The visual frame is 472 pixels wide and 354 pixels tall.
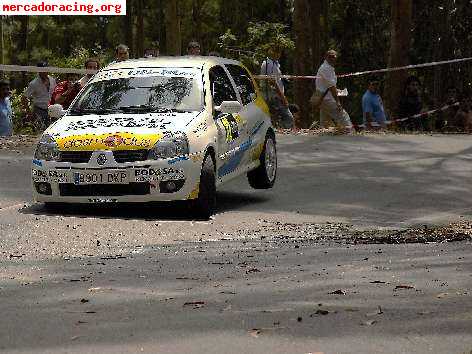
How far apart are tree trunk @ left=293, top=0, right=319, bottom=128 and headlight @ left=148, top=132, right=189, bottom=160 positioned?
18.3 metres

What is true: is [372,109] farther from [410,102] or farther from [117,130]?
[117,130]

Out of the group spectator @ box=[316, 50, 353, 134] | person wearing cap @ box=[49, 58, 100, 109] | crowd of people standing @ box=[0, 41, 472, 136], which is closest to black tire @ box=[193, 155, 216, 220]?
crowd of people standing @ box=[0, 41, 472, 136]

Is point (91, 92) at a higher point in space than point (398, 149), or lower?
higher

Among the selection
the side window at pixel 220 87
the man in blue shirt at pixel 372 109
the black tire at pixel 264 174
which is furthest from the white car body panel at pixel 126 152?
the man in blue shirt at pixel 372 109

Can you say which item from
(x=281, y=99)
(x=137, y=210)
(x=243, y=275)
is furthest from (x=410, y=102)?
(x=243, y=275)

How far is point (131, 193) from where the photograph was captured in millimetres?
13008

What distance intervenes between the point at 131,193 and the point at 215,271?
4.40 meters

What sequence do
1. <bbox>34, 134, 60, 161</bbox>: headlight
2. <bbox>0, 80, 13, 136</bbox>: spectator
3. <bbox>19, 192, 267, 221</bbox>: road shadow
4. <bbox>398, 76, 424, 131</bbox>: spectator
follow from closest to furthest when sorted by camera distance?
<bbox>34, 134, 60, 161</bbox>: headlight, <bbox>19, 192, 267, 221</bbox>: road shadow, <bbox>0, 80, 13, 136</bbox>: spectator, <bbox>398, 76, 424, 131</bbox>: spectator

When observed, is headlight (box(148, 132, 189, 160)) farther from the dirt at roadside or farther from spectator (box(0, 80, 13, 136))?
spectator (box(0, 80, 13, 136))

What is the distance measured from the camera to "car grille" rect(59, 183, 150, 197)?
12984 mm

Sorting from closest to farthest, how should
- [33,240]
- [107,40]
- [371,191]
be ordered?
[33,240], [371,191], [107,40]

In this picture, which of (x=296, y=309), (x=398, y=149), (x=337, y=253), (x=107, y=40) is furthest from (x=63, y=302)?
(x=107, y=40)

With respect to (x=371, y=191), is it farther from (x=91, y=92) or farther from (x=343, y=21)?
(x=343, y=21)

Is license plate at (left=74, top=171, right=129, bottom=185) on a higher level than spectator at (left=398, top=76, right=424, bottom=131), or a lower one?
higher
